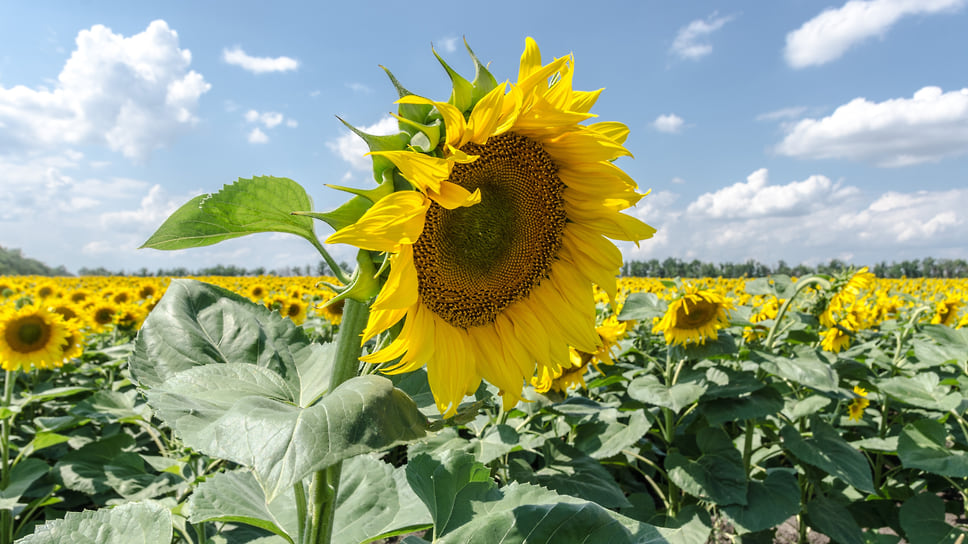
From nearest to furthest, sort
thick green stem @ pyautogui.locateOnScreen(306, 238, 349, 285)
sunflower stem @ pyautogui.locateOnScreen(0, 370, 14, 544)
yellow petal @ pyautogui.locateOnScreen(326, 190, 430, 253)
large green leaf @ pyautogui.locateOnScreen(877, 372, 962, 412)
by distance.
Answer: yellow petal @ pyautogui.locateOnScreen(326, 190, 430, 253)
thick green stem @ pyautogui.locateOnScreen(306, 238, 349, 285)
sunflower stem @ pyautogui.locateOnScreen(0, 370, 14, 544)
large green leaf @ pyautogui.locateOnScreen(877, 372, 962, 412)

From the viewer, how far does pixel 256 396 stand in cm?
82

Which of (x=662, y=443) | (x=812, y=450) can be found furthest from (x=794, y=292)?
(x=662, y=443)

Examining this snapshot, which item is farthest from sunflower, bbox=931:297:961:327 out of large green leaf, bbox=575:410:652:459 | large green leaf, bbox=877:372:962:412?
large green leaf, bbox=575:410:652:459

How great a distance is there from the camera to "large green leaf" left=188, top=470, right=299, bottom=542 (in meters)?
1.10

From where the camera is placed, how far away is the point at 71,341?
5.66m

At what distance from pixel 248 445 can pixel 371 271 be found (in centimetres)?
33

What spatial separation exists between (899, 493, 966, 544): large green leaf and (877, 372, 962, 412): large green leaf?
0.68m

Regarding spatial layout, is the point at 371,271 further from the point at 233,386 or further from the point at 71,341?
the point at 71,341

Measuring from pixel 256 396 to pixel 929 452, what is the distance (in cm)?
488

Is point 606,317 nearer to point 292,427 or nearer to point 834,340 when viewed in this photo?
point 834,340

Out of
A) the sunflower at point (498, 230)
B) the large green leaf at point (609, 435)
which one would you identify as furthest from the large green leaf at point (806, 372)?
the sunflower at point (498, 230)

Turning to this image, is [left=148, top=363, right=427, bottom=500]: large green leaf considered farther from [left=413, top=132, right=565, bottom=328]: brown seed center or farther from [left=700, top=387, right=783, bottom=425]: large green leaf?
[left=700, top=387, right=783, bottom=425]: large green leaf

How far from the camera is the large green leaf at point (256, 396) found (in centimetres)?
66

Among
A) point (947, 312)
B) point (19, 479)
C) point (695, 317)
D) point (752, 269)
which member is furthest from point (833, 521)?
point (752, 269)
